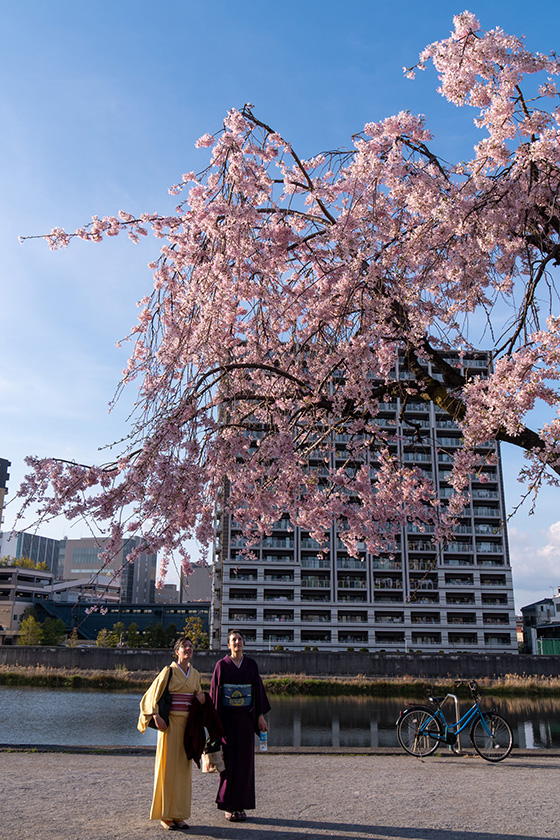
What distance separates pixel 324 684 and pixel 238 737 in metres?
27.3

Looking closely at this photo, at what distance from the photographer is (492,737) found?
8062 millimetres

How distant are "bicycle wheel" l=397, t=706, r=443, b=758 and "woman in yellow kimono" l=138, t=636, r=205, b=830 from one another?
4.22 meters

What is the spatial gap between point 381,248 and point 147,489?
3737mm

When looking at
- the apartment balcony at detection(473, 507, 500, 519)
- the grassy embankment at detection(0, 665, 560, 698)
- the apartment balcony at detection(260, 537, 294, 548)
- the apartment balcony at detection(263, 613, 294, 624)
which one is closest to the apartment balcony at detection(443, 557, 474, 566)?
the apartment balcony at detection(473, 507, 500, 519)

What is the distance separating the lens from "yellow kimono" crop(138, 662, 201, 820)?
15.8 ft

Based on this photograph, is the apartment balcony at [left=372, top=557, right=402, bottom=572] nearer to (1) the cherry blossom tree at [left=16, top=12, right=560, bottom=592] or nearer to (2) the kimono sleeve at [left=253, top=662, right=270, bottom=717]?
(1) the cherry blossom tree at [left=16, top=12, right=560, bottom=592]

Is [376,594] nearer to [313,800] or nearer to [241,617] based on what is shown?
[241,617]

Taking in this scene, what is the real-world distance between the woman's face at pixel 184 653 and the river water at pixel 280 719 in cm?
860

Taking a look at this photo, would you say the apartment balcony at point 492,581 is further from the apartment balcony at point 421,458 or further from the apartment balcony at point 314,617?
the apartment balcony at point 314,617

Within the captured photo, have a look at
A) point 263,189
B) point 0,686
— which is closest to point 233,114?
point 263,189

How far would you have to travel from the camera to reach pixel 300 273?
8203 millimetres

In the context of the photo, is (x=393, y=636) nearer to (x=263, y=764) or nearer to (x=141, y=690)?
(x=141, y=690)

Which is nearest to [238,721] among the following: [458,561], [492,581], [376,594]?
[376,594]

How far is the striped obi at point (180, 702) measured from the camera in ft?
17.4
